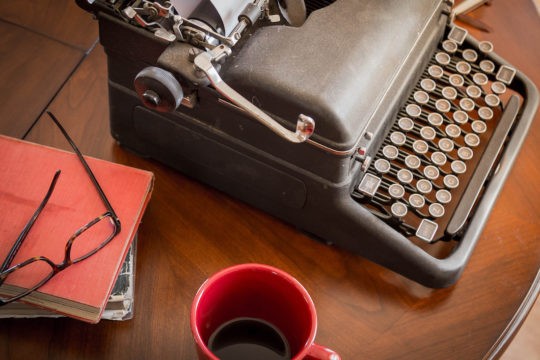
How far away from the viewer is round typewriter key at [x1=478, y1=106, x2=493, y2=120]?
45.8 inches

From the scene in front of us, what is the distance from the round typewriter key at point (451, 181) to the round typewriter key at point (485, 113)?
0.15 meters

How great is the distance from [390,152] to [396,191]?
3.1 inches

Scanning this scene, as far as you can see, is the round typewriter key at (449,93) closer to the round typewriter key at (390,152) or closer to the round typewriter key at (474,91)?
the round typewriter key at (474,91)

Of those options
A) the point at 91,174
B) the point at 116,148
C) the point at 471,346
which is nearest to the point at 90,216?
the point at 91,174

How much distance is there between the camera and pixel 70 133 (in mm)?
1115

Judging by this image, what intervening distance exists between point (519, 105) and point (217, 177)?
588 mm

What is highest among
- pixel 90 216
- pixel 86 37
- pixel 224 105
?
pixel 224 105

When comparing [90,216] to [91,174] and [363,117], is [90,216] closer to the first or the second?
[91,174]

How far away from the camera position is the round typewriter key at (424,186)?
1.06 meters

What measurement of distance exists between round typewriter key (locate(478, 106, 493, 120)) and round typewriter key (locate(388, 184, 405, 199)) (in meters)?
0.25

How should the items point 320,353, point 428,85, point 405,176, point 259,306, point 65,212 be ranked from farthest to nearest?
point 428,85, point 405,176, point 65,212, point 259,306, point 320,353

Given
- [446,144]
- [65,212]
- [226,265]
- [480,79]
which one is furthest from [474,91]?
[65,212]

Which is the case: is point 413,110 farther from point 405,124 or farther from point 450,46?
point 450,46

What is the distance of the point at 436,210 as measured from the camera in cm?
104
